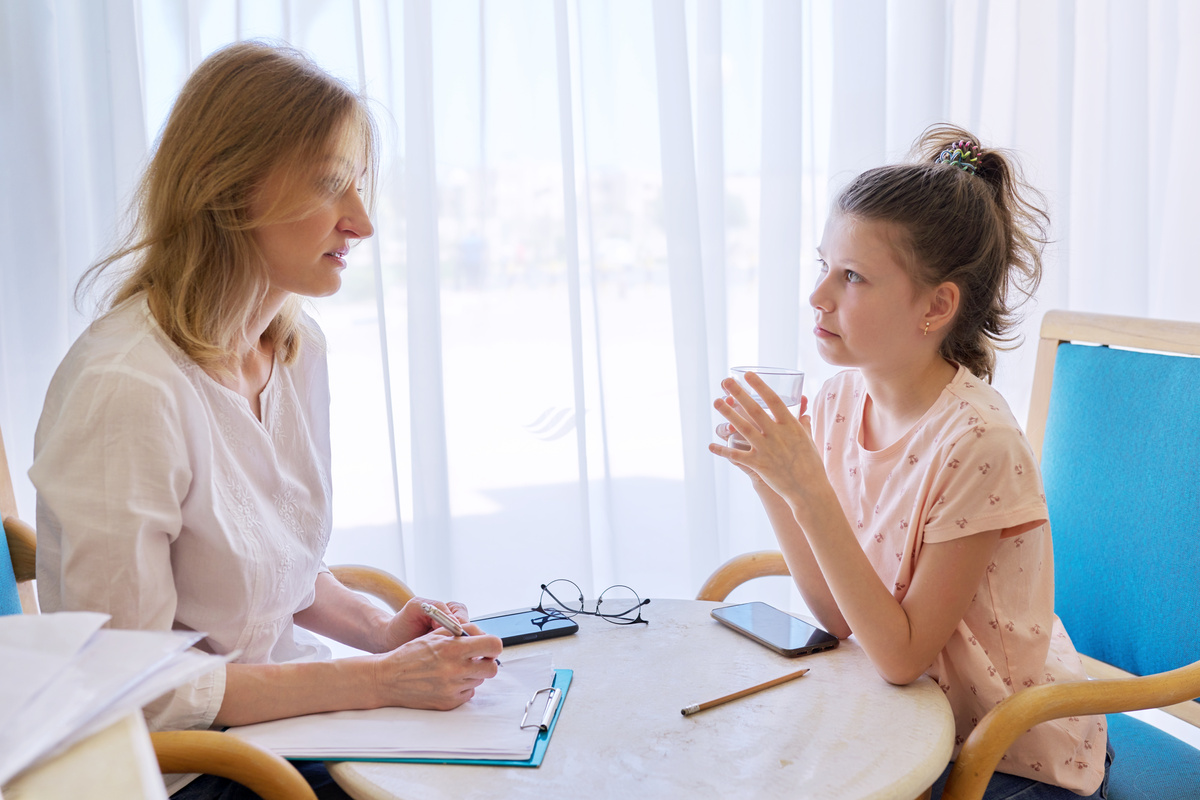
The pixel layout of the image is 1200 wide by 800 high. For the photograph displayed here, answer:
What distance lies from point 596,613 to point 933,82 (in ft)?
5.32

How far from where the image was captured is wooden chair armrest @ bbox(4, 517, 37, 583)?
1275 mm

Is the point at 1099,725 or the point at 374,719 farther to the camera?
the point at 1099,725

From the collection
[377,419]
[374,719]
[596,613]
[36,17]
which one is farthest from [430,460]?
[36,17]

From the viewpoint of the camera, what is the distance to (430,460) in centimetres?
201

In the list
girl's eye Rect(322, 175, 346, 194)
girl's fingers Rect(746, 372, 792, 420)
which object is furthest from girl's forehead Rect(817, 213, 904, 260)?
girl's eye Rect(322, 175, 346, 194)

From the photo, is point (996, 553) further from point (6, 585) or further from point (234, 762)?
point (6, 585)

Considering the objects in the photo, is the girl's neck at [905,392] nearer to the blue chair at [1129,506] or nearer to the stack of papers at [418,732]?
the blue chair at [1129,506]

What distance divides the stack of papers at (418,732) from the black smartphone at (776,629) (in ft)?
1.01

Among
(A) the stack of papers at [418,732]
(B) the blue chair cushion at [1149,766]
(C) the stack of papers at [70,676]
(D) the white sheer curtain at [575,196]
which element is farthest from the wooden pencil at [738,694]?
(D) the white sheer curtain at [575,196]

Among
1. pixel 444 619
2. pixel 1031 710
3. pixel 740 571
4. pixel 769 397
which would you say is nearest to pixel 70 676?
pixel 444 619

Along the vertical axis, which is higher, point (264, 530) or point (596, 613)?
point (264, 530)

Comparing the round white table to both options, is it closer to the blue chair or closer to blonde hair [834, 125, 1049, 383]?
the blue chair

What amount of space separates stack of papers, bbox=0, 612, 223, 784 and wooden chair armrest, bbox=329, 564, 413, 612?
84 centimetres

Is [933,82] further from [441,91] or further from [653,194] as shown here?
A: [441,91]
